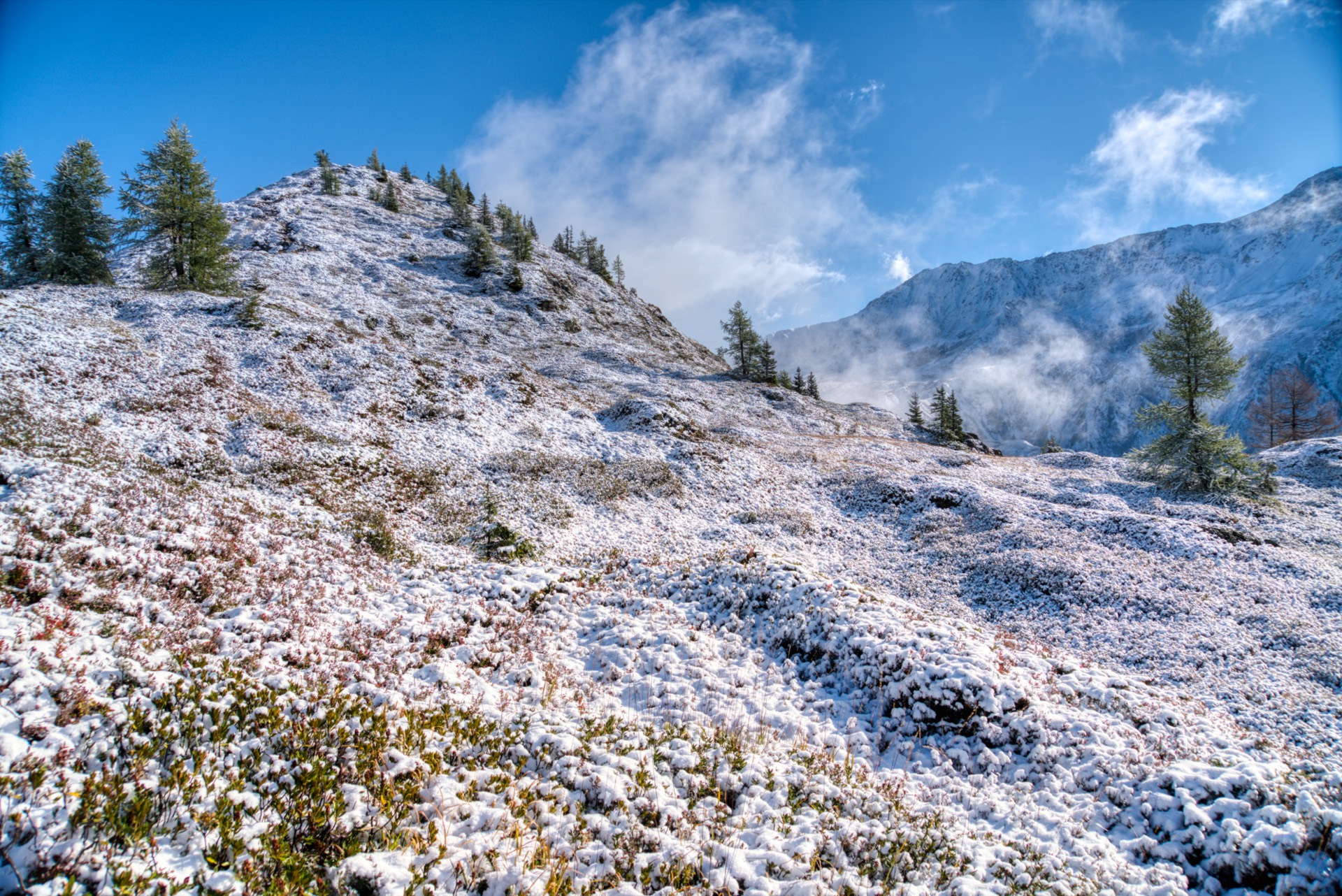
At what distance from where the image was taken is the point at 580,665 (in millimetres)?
10492

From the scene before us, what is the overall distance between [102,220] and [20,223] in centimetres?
667

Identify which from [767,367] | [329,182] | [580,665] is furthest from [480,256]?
[580,665]

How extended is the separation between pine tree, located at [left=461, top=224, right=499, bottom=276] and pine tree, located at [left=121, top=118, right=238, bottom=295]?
36.5 meters

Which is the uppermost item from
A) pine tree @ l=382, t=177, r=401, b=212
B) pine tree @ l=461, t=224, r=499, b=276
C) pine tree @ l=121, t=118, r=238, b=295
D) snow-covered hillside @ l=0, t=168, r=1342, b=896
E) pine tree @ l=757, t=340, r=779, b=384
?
pine tree @ l=382, t=177, r=401, b=212

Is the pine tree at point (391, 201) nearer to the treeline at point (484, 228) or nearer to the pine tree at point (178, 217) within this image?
the treeline at point (484, 228)

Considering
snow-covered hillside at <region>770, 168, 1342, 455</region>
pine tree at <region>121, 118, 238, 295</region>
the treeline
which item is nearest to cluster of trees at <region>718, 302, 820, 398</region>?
the treeline

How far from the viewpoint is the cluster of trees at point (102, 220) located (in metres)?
Answer: 33.3

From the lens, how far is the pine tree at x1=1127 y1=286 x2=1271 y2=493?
2700cm

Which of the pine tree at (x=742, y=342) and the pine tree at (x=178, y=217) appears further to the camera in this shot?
the pine tree at (x=742, y=342)

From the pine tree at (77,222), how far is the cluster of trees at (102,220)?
0.05 m

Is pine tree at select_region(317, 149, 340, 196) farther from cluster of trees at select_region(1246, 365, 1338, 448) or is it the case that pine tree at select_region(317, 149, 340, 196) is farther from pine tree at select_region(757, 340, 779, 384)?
cluster of trees at select_region(1246, 365, 1338, 448)

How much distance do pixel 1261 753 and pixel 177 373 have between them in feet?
124

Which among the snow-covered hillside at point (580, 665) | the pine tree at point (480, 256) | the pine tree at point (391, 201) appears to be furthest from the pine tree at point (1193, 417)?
the pine tree at point (391, 201)

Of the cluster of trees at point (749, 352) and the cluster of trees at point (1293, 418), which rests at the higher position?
the cluster of trees at point (749, 352)
